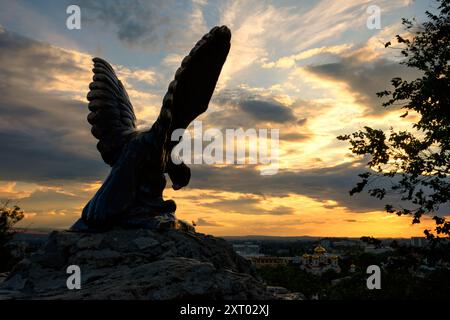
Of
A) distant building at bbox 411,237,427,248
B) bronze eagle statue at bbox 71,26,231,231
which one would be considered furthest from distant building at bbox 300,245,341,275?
bronze eagle statue at bbox 71,26,231,231

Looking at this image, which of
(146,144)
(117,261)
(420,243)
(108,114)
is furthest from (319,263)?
(117,261)

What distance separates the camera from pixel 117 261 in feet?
18.8

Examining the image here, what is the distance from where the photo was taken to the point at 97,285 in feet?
13.8

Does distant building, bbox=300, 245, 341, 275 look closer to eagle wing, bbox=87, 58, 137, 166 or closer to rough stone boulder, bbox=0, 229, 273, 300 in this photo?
eagle wing, bbox=87, 58, 137, 166

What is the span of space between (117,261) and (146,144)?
6.54 ft

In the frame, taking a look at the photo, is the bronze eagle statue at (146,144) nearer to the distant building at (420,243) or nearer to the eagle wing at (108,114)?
the eagle wing at (108,114)

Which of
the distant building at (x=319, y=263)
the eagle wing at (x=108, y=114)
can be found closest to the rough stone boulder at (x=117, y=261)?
the eagle wing at (x=108, y=114)

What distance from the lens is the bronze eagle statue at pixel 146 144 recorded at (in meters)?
6.44

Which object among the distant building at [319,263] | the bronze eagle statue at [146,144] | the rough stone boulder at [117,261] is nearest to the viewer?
the rough stone boulder at [117,261]

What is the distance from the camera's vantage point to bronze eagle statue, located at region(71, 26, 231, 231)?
644 cm

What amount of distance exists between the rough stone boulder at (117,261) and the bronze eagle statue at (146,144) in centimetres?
35

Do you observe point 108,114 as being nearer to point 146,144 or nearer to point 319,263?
point 146,144

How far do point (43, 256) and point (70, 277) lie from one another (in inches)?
35.8

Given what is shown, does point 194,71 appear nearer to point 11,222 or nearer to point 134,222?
point 134,222
